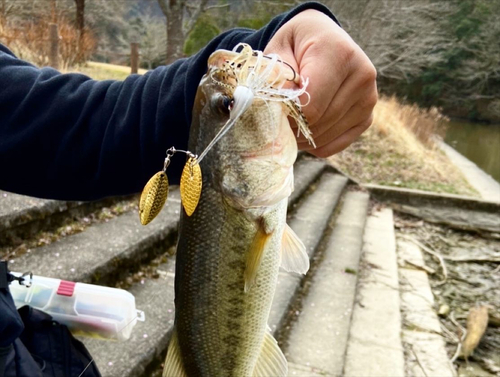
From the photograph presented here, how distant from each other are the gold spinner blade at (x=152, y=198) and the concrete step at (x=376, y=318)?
293cm

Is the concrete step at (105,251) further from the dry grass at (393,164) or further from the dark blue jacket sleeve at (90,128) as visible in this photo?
the dry grass at (393,164)

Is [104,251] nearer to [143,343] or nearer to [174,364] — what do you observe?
[143,343]

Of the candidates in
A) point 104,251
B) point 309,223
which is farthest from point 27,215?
point 309,223

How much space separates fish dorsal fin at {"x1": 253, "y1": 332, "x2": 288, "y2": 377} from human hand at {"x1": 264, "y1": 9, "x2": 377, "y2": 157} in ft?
Result: 2.04

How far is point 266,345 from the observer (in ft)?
4.64

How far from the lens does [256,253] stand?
45.7 inches

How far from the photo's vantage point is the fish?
3.35 ft

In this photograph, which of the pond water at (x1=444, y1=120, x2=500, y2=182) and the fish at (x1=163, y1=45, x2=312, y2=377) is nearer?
the fish at (x1=163, y1=45, x2=312, y2=377)

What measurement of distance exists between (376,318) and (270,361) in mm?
3240

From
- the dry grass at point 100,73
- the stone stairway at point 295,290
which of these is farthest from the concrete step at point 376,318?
the dry grass at point 100,73

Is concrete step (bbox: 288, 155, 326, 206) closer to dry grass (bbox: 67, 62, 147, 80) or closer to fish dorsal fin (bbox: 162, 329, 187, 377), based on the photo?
dry grass (bbox: 67, 62, 147, 80)

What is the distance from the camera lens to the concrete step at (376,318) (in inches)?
141

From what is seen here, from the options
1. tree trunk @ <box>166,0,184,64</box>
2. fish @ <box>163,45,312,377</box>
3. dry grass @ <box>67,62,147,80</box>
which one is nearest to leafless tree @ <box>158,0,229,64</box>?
tree trunk @ <box>166,0,184,64</box>

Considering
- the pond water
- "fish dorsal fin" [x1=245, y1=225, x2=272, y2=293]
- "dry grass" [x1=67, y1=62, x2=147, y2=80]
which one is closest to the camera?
"fish dorsal fin" [x1=245, y1=225, x2=272, y2=293]
